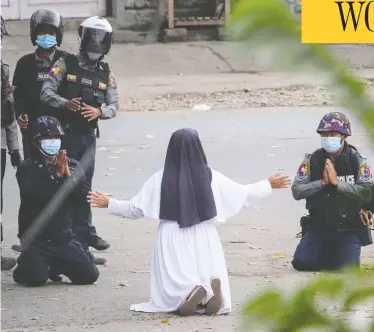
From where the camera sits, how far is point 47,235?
645 centimetres

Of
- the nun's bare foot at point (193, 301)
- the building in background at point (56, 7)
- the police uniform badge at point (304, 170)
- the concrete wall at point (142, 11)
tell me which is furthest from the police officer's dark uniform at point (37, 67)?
the concrete wall at point (142, 11)

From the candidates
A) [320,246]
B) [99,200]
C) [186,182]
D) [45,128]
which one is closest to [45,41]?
[45,128]

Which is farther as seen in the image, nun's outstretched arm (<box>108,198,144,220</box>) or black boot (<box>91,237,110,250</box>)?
black boot (<box>91,237,110,250</box>)

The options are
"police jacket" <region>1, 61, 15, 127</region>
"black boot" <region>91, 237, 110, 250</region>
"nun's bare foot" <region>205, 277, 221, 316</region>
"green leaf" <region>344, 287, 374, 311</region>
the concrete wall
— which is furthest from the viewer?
the concrete wall

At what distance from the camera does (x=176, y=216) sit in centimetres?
579

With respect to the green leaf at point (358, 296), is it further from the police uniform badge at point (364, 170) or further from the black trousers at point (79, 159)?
the black trousers at point (79, 159)

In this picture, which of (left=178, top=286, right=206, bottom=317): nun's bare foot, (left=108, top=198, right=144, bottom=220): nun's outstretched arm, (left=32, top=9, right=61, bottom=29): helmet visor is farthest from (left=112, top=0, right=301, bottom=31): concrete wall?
(left=178, top=286, right=206, bottom=317): nun's bare foot

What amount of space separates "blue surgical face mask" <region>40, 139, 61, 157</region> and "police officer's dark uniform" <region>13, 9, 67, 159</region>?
0.63 meters

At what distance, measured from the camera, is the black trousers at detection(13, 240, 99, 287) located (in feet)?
20.9

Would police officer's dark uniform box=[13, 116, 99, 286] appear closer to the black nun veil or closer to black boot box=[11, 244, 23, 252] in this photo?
black boot box=[11, 244, 23, 252]

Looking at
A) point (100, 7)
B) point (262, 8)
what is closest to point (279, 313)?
point (262, 8)

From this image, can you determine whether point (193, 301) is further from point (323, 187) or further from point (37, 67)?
point (37, 67)

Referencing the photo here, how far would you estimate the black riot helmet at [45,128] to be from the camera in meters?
6.59

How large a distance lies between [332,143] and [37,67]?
2.09 m
